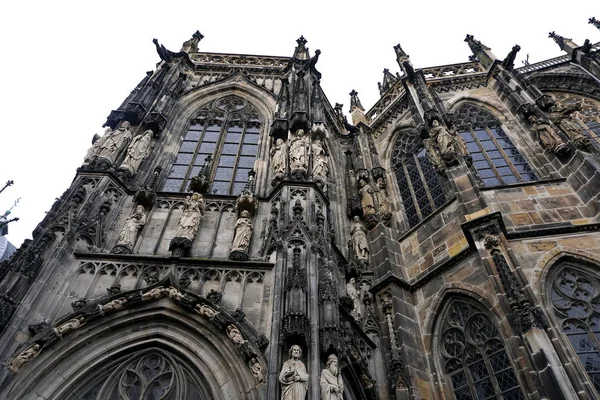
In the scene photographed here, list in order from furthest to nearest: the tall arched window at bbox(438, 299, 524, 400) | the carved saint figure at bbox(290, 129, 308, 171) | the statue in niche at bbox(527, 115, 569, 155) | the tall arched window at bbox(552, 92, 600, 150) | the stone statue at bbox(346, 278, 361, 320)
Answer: the tall arched window at bbox(552, 92, 600, 150) < the statue in niche at bbox(527, 115, 569, 155) < the carved saint figure at bbox(290, 129, 308, 171) < the stone statue at bbox(346, 278, 361, 320) < the tall arched window at bbox(438, 299, 524, 400)

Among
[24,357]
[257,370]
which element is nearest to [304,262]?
[257,370]

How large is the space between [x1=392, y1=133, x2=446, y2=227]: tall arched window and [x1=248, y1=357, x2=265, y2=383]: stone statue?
6.57 m

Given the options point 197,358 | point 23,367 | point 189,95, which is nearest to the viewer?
point 23,367

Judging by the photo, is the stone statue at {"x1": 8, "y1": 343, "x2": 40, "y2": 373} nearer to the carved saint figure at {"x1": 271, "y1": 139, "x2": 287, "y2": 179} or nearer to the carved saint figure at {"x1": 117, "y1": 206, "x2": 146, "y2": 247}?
the carved saint figure at {"x1": 117, "y1": 206, "x2": 146, "y2": 247}

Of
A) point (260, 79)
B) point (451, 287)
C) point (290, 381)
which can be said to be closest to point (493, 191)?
point (451, 287)

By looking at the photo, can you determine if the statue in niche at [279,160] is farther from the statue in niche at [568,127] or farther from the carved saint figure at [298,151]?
the statue in niche at [568,127]

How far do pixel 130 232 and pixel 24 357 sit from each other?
2817mm

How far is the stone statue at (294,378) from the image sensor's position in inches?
203

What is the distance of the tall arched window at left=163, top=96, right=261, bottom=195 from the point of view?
11.0m

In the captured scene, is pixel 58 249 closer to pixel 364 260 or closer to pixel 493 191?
pixel 364 260

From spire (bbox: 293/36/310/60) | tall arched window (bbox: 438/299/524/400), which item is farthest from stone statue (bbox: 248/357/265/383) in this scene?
spire (bbox: 293/36/310/60)

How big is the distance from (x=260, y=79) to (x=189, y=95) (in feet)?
8.56

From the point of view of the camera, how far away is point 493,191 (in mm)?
10227

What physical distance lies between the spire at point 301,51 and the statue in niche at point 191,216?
25.1 feet
